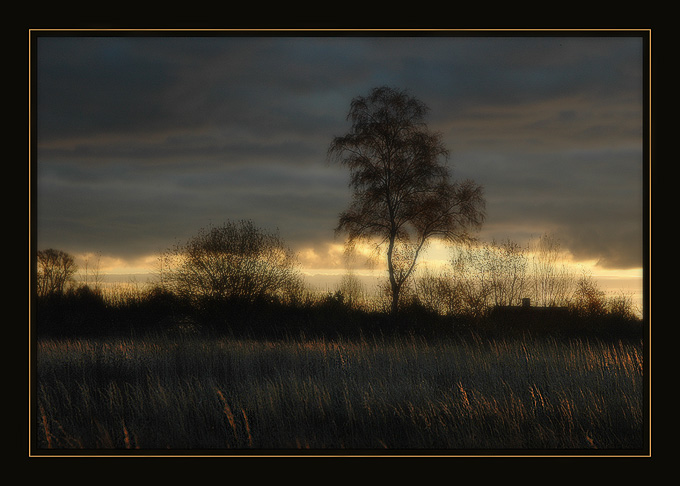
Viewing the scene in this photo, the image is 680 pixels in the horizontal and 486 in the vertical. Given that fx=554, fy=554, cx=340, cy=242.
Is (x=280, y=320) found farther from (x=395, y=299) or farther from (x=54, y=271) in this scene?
(x=54, y=271)

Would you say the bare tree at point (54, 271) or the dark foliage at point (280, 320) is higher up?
the bare tree at point (54, 271)

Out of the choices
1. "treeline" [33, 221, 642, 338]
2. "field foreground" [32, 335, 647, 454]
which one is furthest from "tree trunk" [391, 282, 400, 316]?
"field foreground" [32, 335, 647, 454]

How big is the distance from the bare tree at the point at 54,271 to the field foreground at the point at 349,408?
763 centimetres

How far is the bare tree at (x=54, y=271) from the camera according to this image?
15461 mm

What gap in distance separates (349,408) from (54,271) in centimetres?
1426

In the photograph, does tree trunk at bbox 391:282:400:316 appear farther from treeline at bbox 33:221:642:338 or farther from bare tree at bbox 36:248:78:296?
bare tree at bbox 36:248:78:296

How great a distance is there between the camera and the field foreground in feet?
18.7

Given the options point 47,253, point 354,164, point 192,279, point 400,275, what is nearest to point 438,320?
point 400,275

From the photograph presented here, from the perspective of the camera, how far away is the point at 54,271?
56.6 feet

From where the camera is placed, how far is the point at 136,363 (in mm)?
8766

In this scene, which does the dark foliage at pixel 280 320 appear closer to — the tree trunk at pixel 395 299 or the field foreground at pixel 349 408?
the tree trunk at pixel 395 299

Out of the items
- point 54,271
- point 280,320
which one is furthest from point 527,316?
point 54,271

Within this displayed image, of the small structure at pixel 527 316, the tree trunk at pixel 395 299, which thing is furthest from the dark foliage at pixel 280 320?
the tree trunk at pixel 395 299

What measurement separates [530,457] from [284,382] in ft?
11.9
